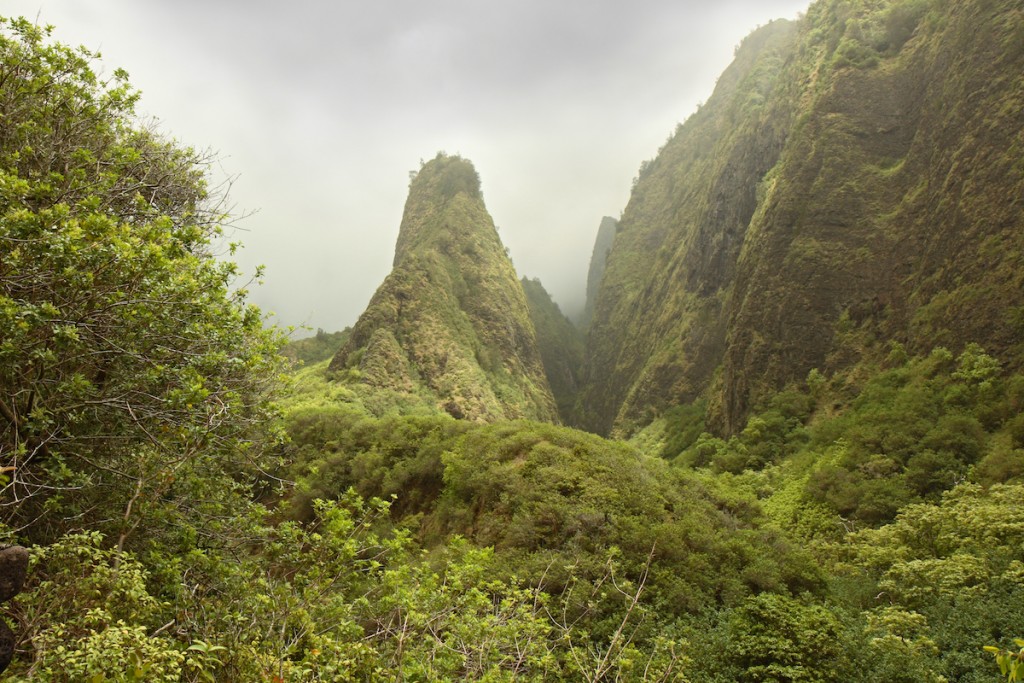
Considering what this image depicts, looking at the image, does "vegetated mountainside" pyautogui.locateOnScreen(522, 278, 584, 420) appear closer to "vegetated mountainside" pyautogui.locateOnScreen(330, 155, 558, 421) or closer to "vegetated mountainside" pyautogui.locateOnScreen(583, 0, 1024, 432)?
"vegetated mountainside" pyautogui.locateOnScreen(330, 155, 558, 421)

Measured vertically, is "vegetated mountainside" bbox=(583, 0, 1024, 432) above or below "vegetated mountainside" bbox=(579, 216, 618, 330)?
below

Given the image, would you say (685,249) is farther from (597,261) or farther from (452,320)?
(597,261)

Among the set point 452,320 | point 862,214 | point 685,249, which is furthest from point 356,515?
point 685,249

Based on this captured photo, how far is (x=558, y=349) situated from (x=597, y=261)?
46.5 metres

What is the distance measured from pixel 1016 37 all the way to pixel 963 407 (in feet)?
47.7

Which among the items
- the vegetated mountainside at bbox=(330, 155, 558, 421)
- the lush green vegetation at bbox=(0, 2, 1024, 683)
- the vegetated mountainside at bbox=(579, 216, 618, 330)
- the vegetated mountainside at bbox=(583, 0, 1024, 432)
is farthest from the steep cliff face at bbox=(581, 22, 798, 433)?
the vegetated mountainside at bbox=(579, 216, 618, 330)

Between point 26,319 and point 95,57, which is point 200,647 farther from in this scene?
point 95,57

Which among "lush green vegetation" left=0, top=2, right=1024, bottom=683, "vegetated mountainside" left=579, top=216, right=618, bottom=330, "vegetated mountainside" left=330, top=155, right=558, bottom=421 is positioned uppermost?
"vegetated mountainside" left=579, top=216, right=618, bottom=330

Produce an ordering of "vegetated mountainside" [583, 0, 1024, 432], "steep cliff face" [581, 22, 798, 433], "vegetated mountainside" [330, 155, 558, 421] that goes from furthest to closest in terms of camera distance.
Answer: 1. "steep cliff face" [581, 22, 798, 433]
2. "vegetated mountainside" [330, 155, 558, 421]
3. "vegetated mountainside" [583, 0, 1024, 432]

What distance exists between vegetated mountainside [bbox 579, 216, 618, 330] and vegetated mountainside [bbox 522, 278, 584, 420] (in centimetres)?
1727

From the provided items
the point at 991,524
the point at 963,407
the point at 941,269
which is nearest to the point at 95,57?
the point at 991,524

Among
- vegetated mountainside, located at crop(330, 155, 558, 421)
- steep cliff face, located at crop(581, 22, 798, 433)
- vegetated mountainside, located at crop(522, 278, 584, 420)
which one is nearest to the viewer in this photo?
vegetated mountainside, located at crop(330, 155, 558, 421)

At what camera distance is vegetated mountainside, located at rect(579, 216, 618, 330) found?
367 ft

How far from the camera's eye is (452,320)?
45000mm
